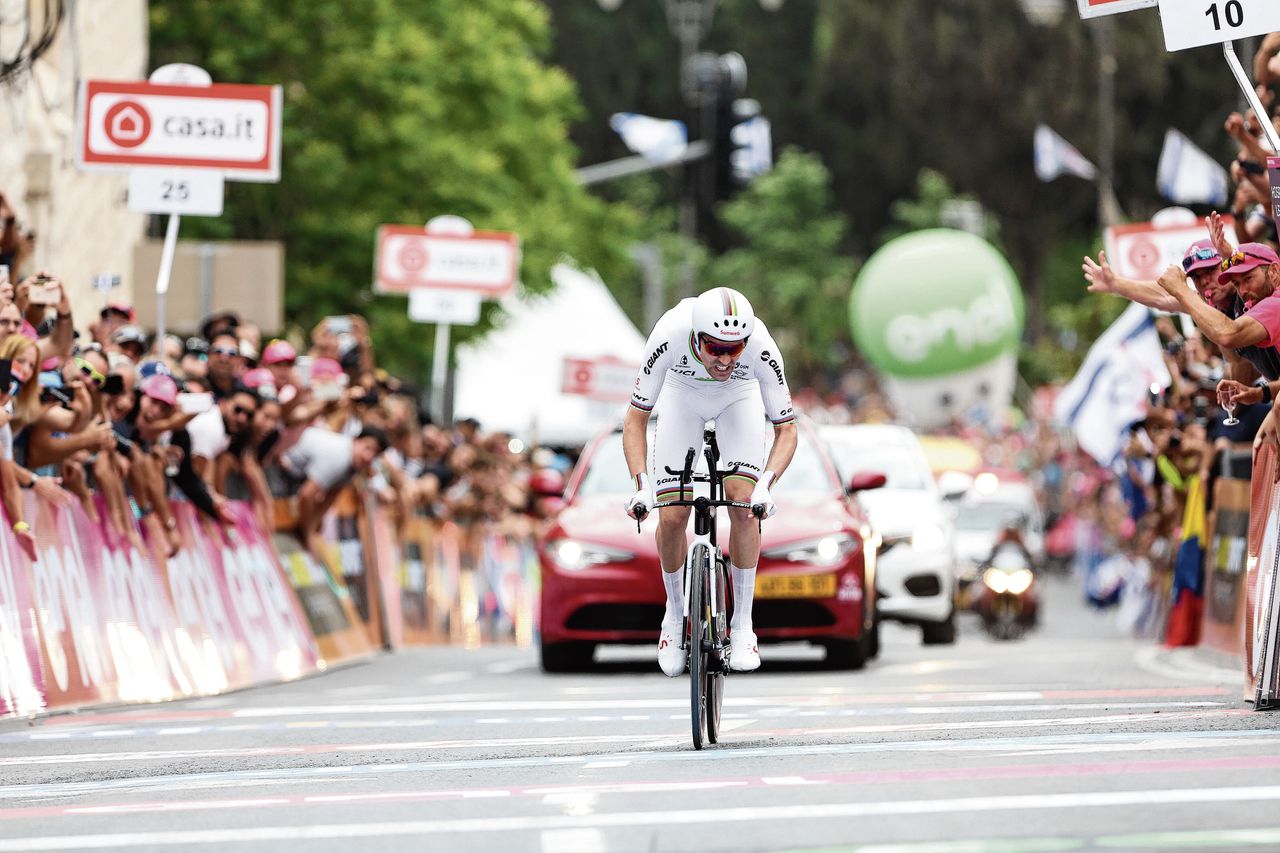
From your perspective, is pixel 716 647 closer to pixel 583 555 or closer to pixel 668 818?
pixel 668 818

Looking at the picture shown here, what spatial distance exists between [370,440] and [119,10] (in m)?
11.1

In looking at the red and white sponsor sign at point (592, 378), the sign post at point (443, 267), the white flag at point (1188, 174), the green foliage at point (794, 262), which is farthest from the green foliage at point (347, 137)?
the green foliage at point (794, 262)

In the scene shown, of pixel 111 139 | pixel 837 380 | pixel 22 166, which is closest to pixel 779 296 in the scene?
pixel 837 380

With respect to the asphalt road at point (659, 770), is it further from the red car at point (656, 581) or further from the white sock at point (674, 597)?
the red car at point (656, 581)

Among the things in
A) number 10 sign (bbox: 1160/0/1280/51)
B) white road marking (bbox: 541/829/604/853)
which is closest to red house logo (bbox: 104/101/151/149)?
number 10 sign (bbox: 1160/0/1280/51)

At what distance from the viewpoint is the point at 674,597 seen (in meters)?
11.3

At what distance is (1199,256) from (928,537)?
9765 mm

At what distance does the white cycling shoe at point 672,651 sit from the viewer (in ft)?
36.2

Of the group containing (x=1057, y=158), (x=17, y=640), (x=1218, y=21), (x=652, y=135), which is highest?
(x=652, y=135)

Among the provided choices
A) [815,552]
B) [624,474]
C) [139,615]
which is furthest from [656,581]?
[139,615]

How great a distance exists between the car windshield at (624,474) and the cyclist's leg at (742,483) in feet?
19.7

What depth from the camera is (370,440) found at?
20516 millimetres

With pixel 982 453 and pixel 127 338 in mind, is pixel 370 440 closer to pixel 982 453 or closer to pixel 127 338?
pixel 127 338

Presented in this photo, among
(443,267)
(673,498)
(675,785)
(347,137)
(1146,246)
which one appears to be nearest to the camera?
(675,785)
